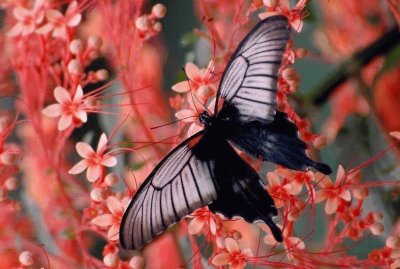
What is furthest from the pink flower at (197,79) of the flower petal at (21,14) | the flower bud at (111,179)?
the flower petal at (21,14)

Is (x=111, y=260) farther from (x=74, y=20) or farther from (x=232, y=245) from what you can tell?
(x=74, y=20)

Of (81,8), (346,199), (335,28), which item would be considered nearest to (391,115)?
(335,28)

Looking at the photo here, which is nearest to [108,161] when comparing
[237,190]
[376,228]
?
[237,190]

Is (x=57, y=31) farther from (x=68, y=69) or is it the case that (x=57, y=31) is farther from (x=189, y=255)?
(x=189, y=255)

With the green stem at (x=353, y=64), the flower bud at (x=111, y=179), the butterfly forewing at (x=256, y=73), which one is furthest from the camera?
the green stem at (x=353, y=64)

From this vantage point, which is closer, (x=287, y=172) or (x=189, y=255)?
(x=287, y=172)

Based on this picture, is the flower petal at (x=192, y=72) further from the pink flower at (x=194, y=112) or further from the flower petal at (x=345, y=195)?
the flower petal at (x=345, y=195)

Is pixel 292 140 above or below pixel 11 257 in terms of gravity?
above
